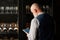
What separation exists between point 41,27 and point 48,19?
165 millimetres

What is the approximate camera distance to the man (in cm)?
257

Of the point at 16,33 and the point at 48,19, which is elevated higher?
the point at 48,19

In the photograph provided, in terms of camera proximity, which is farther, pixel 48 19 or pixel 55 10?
pixel 55 10

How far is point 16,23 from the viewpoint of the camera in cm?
356

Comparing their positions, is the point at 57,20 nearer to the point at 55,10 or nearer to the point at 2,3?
the point at 55,10

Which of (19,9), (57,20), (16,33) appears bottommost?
(16,33)

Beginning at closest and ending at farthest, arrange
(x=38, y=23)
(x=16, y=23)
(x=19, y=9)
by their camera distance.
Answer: (x=38, y=23)
(x=19, y=9)
(x=16, y=23)

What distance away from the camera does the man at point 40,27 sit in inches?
101

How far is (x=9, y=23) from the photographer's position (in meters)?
3.60

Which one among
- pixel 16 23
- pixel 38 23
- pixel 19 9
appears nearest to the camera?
pixel 38 23

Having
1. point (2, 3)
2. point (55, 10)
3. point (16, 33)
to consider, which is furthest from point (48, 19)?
point (2, 3)

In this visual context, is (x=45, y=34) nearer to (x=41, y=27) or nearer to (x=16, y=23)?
(x=41, y=27)

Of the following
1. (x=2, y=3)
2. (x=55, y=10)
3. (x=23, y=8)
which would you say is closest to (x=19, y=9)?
(x=23, y=8)

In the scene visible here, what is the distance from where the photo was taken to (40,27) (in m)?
2.61
